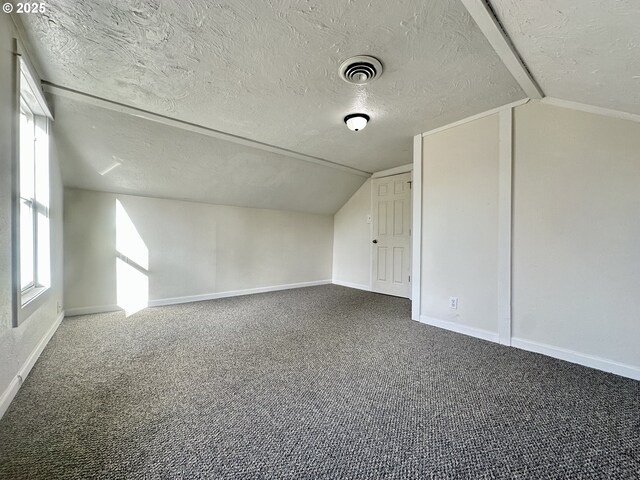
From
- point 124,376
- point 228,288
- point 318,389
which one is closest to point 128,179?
point 228,288

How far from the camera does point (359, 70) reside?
186cm

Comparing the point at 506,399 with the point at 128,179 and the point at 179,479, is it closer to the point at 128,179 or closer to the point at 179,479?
the point at 179,479

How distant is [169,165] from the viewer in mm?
3248

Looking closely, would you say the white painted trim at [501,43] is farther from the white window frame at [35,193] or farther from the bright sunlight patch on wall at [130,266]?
the bright sunlight patch on wall at [130,266]

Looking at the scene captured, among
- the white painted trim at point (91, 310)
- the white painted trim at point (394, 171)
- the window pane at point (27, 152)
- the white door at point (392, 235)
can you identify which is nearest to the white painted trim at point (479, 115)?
the white painted trim at point (394, 171)

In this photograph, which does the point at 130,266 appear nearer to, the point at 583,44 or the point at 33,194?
the point at 33,194

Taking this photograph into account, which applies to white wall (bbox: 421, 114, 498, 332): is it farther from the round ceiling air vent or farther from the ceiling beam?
the ceiling beam

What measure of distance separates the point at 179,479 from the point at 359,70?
2.44 meters

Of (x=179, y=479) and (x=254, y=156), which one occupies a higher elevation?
(x=254, y=156)

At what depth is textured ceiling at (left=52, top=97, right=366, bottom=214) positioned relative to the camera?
8.59 ft

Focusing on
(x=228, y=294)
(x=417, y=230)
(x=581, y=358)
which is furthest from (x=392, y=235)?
(x=228, y=294)

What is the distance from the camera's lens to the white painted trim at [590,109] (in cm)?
187

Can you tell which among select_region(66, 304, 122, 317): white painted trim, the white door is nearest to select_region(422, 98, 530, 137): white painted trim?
the white door

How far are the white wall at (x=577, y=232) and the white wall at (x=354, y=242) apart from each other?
2.74 metres
